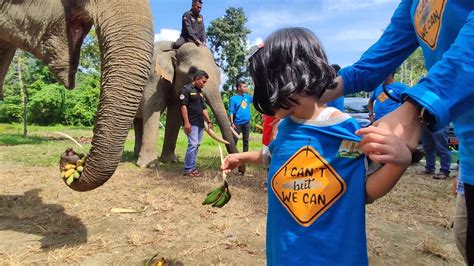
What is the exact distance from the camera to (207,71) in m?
7.16

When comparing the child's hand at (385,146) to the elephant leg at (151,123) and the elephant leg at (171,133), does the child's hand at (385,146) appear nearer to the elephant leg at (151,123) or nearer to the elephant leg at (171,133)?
the elephant leg at (151,123)

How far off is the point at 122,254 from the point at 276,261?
192cm

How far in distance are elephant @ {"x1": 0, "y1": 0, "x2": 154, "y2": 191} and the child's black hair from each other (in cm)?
151

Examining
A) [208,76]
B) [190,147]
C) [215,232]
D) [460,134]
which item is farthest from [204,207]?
[460,134]

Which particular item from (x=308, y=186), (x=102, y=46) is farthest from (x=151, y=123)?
(x=308, y=186)

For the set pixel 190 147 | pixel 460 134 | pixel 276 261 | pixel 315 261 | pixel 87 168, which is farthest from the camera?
pixel 190 147

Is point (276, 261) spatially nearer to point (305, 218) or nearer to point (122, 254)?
point (305, 218)

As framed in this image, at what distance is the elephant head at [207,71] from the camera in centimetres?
682

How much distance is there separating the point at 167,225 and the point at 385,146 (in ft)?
10.5

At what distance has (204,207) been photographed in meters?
4.54

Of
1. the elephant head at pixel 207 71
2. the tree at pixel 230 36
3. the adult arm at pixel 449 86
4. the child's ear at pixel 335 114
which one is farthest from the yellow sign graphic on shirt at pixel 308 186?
the tree at pixel 230 36

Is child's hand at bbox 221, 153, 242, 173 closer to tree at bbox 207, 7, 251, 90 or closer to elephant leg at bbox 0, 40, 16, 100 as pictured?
elephant leg at bbox 0, 40, 16, 100

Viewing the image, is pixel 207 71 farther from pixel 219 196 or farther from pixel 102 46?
pixel 219 196

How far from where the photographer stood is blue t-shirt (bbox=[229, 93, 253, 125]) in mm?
8500
